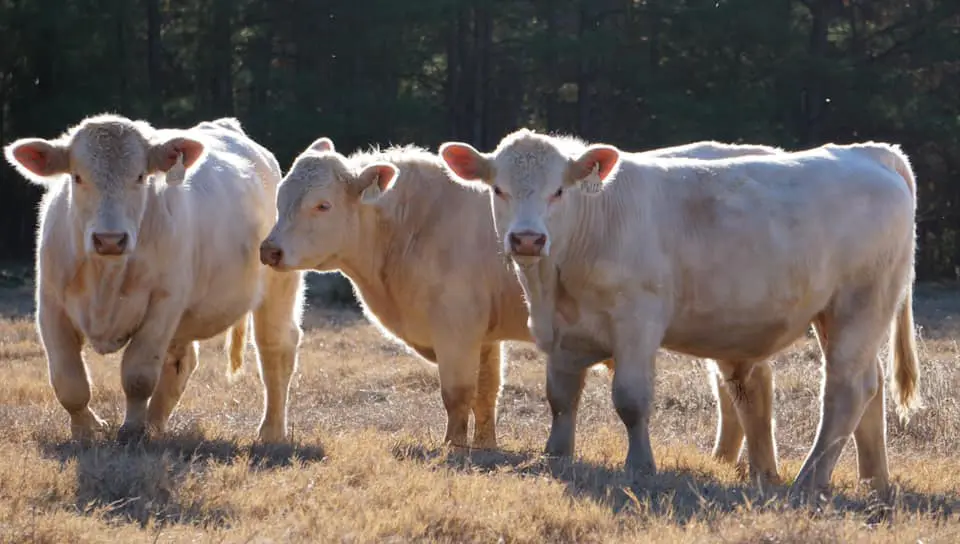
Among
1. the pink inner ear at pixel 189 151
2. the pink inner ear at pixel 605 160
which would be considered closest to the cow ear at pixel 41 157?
the pink inner ear at pixel 189 151

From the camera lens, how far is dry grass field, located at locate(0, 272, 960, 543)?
5.83m

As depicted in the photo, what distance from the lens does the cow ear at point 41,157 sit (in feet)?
26.7

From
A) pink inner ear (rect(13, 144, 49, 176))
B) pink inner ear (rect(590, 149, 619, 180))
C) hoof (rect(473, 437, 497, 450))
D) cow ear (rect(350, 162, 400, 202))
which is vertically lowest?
hoof (rect(473, 437, 497, 450))

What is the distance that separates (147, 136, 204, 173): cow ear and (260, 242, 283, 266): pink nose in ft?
2.53

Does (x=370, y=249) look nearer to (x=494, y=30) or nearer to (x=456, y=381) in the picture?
(x=456, y=381)

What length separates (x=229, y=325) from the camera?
373 inches

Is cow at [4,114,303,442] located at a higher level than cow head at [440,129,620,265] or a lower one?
lower

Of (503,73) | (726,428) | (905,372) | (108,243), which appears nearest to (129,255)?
(108,243)

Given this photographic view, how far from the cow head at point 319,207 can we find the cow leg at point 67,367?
4.01 feet

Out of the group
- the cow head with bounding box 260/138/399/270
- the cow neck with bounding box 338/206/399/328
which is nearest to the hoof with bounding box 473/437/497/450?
the cow neck with bounding box 338/206/399/328

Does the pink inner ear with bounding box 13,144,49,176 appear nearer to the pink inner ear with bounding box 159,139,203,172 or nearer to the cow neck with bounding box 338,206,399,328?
the pink inner ear with bounding box 159,139,203,172

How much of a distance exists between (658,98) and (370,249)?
62.1 ft

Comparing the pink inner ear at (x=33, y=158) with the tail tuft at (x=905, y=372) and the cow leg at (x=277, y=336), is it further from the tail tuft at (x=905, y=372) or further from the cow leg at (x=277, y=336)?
the tail tuft at (x=905, y=372)

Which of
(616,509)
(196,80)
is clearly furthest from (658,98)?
(616,509)
